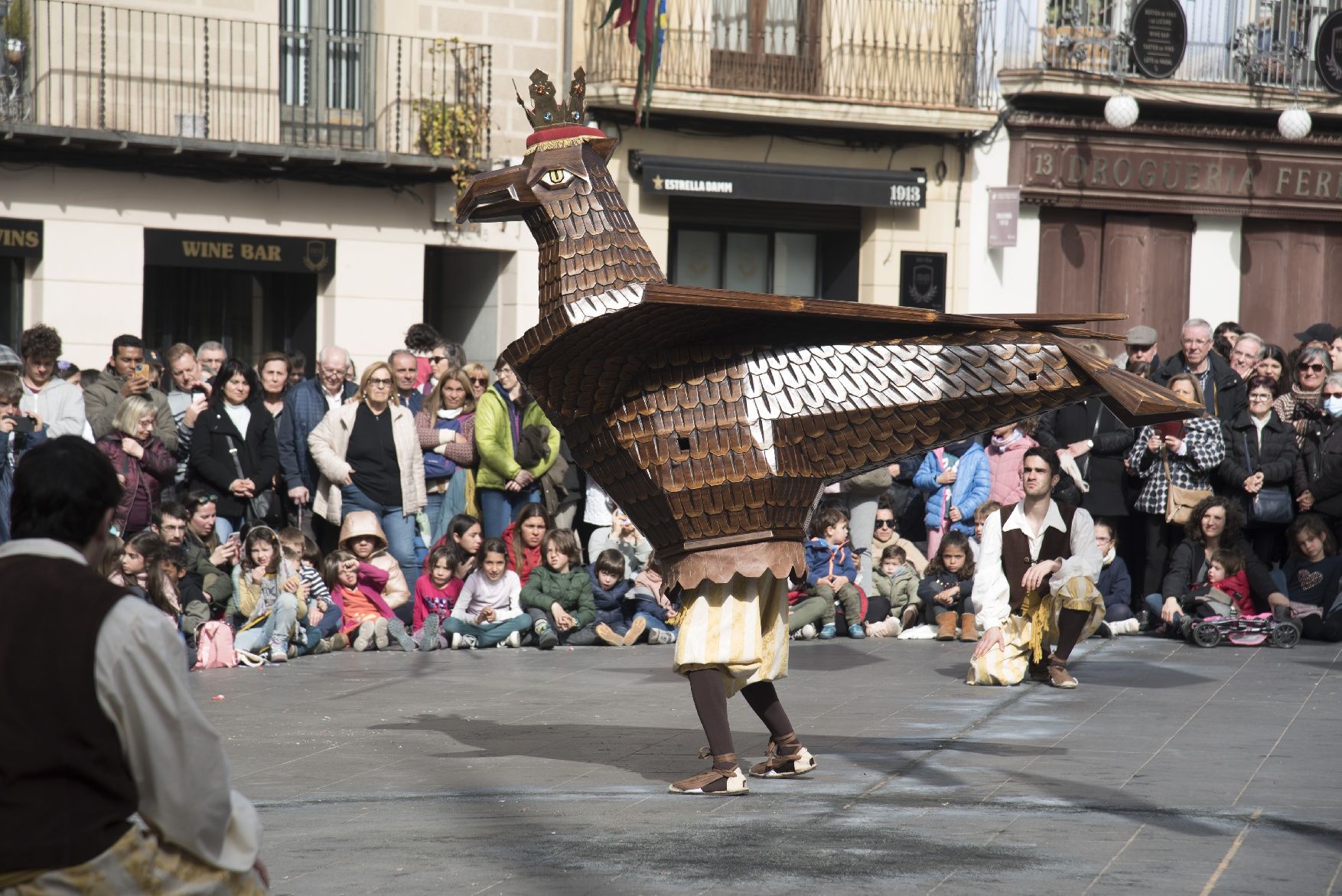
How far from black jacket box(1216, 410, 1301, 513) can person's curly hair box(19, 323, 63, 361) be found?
25.4ft

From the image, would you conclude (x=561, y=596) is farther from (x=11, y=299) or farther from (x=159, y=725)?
(x=159, y=725)

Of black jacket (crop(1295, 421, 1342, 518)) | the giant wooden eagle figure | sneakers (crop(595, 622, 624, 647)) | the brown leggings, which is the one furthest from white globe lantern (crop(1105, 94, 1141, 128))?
the brown leggings

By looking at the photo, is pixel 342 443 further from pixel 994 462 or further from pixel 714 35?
pixel 714 35

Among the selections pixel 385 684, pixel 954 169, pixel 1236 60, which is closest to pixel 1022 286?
pixel 954 169

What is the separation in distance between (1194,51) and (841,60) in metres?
4.19

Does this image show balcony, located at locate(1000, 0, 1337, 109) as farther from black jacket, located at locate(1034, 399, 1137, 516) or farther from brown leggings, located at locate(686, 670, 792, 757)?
brown leggings, located at locate(686, 670, 792, 757)

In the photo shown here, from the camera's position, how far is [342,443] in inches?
477

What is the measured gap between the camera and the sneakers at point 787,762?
7.28m

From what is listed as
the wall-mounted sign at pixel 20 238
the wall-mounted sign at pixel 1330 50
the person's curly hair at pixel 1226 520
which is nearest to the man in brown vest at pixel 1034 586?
the person's curly hair at pixel 1226 520

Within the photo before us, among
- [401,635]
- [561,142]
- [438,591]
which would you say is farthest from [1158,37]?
[561,142]

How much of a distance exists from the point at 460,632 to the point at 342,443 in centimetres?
151

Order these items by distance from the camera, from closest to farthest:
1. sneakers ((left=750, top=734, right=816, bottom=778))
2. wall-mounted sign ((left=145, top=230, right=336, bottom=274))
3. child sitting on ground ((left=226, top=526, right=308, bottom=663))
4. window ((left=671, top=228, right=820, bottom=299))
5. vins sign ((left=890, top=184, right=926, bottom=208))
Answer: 1. sneakers ((left=750, top=734, right=816, bottom=778))
2. child sitting on ground ((left=226, top=526, right=308, bottom=663))
3. wall-mounted sign ((left=145, top=230, right=336, bottom=274))
4. vins sign ((left=890, top=184, right=926, bottom=208))
5. window ((left=671, top=228, right=820, bottom=299))

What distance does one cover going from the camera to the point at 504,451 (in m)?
12.5

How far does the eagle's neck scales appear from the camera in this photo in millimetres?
6832
